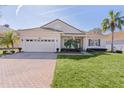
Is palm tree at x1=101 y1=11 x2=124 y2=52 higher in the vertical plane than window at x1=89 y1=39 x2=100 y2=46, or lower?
higher

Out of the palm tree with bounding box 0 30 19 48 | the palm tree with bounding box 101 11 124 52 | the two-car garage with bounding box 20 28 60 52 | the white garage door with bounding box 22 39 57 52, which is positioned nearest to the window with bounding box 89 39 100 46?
the palm tree with bounding box 101 11 124 52

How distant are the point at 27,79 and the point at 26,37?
19.5 metres

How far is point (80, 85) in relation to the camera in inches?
314

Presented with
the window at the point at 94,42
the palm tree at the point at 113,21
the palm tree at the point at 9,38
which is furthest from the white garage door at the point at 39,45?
the palm tree at the point at 113,21

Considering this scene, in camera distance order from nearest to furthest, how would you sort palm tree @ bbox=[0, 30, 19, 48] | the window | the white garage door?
the white garage door, the window, palm tree @ bbox=[0, 30, 19, 48]

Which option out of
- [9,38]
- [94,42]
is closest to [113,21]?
[94,42]

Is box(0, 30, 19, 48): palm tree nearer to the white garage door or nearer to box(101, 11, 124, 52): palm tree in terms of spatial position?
the white garage door

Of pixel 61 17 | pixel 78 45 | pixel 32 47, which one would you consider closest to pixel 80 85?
pixel 32 47

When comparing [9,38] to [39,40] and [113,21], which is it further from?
[113,21]

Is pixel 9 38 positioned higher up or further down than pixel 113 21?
further down

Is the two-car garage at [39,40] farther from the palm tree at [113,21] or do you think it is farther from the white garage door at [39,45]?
the palm tree at [113,21]

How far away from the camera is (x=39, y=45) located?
2803 cm

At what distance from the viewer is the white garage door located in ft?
91.7

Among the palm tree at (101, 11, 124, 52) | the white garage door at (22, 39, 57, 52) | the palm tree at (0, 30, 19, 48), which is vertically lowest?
the white garage door at (22, 39, 57, 52)
